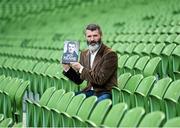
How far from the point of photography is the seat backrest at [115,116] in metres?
1.91

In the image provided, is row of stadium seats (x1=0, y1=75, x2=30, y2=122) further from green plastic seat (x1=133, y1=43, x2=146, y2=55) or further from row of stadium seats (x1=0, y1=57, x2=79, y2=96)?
green plastic seat (x1=133, y1=43, x2=146, y2=55)

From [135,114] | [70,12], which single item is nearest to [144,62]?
[135,114]

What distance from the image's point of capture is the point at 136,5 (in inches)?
398

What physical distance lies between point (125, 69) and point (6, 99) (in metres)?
1.00

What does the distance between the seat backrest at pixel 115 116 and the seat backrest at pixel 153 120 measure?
17 cm

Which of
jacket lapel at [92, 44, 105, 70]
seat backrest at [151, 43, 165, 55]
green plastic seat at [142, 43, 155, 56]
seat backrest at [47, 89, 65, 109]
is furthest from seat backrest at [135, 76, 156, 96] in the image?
green plastic seat at [142, 43, 155, 56]

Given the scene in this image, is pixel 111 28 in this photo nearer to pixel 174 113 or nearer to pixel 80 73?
pixel 80 73

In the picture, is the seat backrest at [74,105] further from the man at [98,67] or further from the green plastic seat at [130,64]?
the green plastic seat at [130,64]

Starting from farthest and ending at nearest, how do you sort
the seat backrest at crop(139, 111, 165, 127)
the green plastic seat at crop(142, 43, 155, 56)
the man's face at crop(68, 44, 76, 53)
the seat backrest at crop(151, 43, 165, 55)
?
the green plastic seat at crop(142, 43, 155, 56)
the seat backrest at crop(151, 43, 165, 55)
the man's face at crop(68, 44, 76, 53)
the seat backrest at crop(139, 111, 165, 127)

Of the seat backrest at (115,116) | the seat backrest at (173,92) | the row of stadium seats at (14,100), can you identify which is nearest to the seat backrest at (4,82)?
the row of stadium seats at (14,100)

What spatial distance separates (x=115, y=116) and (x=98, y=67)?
35.8 inches

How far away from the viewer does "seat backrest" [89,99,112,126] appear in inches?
80.4

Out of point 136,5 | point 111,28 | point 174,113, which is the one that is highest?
point 136,5

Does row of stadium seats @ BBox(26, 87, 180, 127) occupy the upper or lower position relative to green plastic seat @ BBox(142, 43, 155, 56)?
lower
